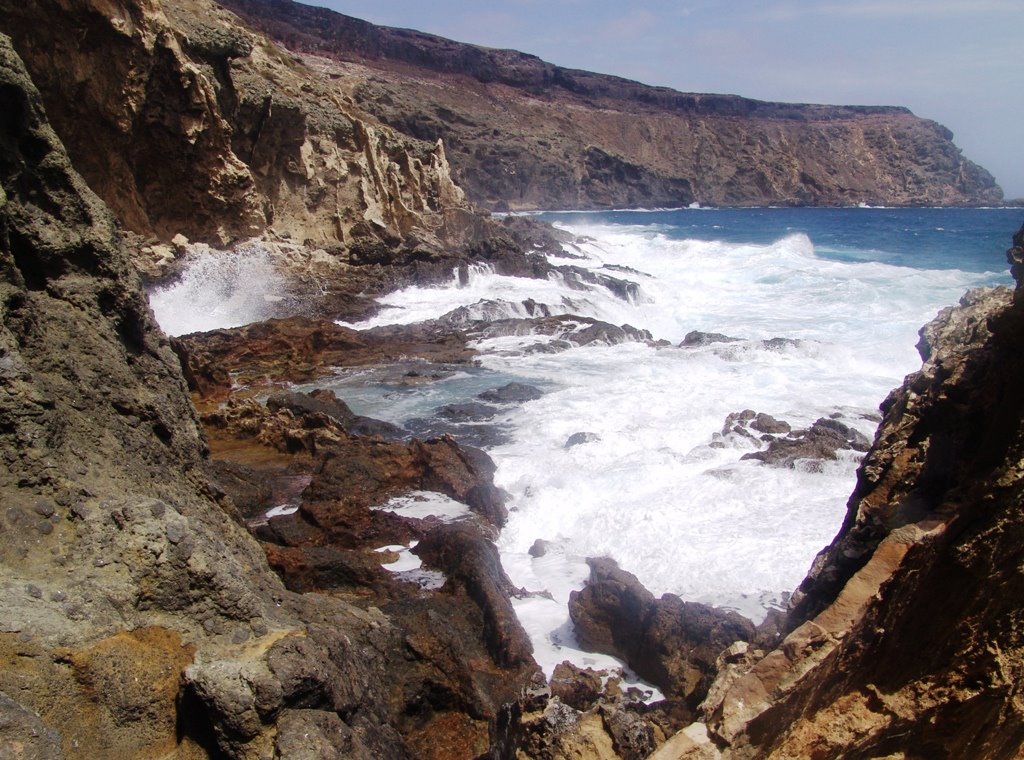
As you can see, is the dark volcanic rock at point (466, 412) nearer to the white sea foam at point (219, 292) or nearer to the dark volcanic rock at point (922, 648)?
the white sea foam at point (219, 292)

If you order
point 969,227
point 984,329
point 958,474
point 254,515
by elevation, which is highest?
point 969,227

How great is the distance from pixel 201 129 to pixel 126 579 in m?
18.6

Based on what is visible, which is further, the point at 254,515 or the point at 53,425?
the point at 254,515

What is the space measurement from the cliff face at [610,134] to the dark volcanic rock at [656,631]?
62020 mm

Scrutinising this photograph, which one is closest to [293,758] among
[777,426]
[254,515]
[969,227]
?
[254,515]

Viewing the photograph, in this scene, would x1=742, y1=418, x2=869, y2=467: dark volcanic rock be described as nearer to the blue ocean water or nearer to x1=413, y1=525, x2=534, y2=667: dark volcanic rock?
x1=413, y1=525, x2=534, y2=667: dark volcanic rock

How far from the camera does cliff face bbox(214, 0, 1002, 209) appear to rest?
2886 inches

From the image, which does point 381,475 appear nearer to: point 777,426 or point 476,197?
point 777,426

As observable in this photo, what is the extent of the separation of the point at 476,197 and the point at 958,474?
2666 inches

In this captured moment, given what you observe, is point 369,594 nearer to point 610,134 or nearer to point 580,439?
point 580,439

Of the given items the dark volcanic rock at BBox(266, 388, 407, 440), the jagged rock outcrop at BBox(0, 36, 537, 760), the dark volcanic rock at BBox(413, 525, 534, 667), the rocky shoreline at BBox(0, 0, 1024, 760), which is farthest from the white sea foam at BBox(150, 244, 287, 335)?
the jagged rock outcrop at BBox(0, 36, 537, 760)

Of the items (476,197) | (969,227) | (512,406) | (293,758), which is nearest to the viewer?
(293,758)

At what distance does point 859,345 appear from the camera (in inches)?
717

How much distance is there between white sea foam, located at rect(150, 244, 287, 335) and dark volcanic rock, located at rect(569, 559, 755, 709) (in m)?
14.1
